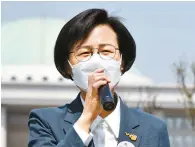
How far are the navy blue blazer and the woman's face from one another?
0.16m

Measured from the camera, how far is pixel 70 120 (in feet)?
6.84

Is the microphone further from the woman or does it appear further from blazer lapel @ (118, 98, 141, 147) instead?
blazer lapel @ (118, 98, 141, 147)

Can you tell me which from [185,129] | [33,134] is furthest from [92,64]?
[185,129]

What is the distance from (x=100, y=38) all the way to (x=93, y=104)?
0.91 ft

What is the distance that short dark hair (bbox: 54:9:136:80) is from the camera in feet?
7.01

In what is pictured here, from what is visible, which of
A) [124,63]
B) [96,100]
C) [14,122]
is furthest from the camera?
[14,122]

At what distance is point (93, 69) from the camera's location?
→ 2010mm

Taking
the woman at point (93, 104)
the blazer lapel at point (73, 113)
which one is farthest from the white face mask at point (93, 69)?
the blazer lapel at point (73, 113)

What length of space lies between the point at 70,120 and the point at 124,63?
298 mm

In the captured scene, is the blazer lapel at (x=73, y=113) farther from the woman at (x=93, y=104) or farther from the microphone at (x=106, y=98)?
the microphone at (x=106, y=98)

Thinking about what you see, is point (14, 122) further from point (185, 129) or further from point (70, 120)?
point (70, 120)

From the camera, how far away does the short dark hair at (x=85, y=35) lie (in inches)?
84.1

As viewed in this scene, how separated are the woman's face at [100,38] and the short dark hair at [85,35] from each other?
16mm

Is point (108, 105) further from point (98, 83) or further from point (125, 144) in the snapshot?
point (125, 144)
